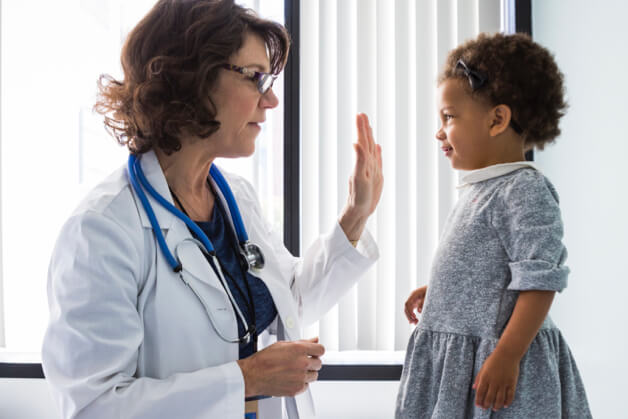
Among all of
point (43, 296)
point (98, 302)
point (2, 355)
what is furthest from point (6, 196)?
point (98, 302)

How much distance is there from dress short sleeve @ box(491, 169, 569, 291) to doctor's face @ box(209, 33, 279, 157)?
0.68 metres

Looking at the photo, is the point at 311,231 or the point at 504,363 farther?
the point at 311,231

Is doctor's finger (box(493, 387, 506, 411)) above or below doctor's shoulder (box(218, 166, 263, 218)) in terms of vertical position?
below

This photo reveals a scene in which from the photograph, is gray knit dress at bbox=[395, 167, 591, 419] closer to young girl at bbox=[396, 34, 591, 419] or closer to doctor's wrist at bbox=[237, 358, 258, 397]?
young girl at bbox=[396, 34, 591, 419]

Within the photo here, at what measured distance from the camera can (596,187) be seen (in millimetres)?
1521

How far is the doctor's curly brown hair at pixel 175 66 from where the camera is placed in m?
1.09

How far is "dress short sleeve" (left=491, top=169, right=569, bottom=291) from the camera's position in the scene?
995mm

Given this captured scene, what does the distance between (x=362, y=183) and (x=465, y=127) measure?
322mm

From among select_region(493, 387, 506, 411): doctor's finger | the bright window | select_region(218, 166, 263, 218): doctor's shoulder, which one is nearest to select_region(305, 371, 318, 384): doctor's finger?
select_region(493, 387, 506, 411): doctor's finger

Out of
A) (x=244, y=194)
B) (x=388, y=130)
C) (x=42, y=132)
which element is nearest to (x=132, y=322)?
(x=244, y=194)

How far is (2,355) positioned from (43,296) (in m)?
0.30

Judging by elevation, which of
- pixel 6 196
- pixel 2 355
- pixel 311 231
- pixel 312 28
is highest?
pixel 312 28

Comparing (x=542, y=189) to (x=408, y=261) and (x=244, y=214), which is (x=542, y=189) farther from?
(x=408, y=261)

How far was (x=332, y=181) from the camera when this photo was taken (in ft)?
6.63
